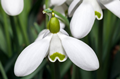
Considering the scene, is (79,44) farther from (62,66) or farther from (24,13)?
(24,13)

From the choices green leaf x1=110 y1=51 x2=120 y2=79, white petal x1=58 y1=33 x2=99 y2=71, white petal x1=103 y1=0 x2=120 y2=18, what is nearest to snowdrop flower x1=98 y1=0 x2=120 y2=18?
white petal x1=103 y1=0 x2=120 y2=18

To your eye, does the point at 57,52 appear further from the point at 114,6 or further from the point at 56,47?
the point at 114,6

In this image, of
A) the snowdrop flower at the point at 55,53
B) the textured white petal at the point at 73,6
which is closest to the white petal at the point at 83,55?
the snowdrop flower at the point at 55,53

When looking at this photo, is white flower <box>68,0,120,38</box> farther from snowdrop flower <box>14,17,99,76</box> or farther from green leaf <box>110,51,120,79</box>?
green leaf <box>110,51,120,79</box>

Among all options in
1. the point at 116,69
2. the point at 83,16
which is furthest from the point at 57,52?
the point at 116,69

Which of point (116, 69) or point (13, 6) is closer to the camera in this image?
point (13, 6)

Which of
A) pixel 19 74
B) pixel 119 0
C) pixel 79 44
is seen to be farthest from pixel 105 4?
pixel 19 74

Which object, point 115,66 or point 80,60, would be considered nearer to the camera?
point 80,60
